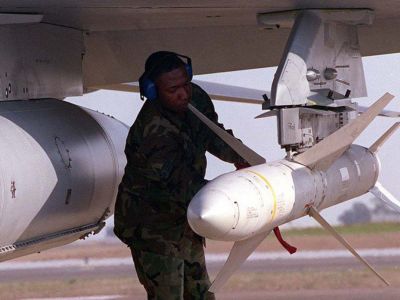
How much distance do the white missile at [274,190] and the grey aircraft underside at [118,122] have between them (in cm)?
1

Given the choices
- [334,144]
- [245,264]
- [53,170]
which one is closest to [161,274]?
[53,170]

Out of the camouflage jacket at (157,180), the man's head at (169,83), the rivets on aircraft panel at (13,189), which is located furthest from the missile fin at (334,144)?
the rivets on aircraft panel at (13,189)

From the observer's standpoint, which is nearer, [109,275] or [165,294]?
[165,294]

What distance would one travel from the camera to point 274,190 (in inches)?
411

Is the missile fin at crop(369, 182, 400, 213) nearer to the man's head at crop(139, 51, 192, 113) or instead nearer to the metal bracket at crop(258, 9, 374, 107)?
the metal bracket at crop(258, 9, 374, 107)

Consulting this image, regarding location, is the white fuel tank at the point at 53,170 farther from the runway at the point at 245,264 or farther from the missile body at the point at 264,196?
the runway at the point at 245,264

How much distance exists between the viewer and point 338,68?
1211cm

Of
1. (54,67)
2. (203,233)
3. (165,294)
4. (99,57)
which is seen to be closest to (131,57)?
(99,57)

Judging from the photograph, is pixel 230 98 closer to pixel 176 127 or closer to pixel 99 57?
pixel 99 57

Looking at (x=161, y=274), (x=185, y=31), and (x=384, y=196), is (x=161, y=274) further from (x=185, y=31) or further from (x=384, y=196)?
(x=185, y=31)

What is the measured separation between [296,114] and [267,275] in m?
7.19

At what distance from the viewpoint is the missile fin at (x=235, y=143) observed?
11078mm

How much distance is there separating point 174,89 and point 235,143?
1.68 feet

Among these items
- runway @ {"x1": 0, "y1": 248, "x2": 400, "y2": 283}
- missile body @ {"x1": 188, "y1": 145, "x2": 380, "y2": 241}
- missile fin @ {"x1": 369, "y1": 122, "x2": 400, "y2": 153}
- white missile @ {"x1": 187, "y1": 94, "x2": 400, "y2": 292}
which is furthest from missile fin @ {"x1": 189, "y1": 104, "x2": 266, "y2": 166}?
runway @ {"x1": 0, "y1": 248, "x2": 400, "y2": 283}
